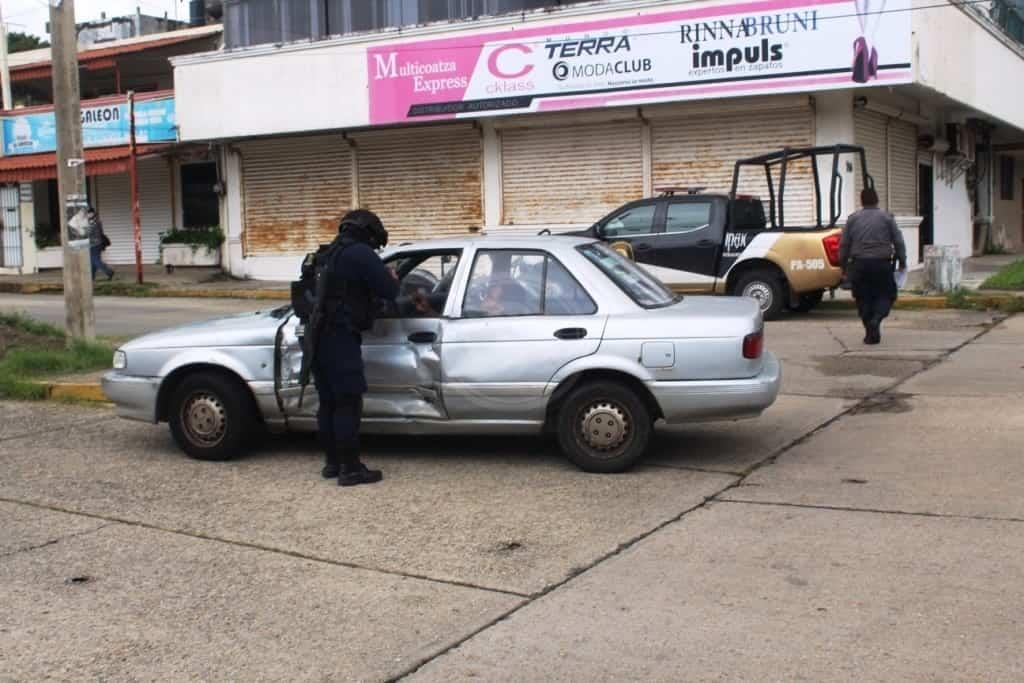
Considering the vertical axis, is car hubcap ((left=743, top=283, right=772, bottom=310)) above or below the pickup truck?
below

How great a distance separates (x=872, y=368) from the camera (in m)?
11.3

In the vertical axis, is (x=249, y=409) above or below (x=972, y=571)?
above

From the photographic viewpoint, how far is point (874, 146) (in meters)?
20.6

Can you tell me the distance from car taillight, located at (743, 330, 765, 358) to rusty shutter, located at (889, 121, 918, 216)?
594 inches

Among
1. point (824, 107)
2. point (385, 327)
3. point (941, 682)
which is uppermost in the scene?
point (824, 107)

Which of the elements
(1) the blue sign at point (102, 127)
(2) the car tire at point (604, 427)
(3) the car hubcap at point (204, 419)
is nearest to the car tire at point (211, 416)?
(3) the car hubcap at point (204, 419)

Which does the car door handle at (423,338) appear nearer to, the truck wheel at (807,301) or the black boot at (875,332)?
the black boot at (875,332)

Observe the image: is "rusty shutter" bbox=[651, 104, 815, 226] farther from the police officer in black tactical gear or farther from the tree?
the tree

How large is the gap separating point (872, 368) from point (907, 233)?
10.3 meters

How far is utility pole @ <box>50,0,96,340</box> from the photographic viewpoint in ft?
37.8

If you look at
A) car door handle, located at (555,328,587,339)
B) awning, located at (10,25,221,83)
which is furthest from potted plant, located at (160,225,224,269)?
car door handle, located at (555,328,587,339)

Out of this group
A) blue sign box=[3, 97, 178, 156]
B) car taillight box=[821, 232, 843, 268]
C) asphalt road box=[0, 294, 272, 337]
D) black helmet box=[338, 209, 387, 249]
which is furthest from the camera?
blue sign box=[3, 97, 178, 156]

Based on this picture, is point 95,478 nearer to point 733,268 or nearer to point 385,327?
point 385,327

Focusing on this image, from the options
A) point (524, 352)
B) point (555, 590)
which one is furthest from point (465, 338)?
point (555, 590)
